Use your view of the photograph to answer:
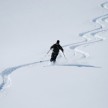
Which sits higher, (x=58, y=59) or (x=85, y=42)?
(x=85, y=42)

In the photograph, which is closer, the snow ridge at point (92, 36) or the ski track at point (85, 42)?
the ski track at point (85, 42)

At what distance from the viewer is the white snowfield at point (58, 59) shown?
11406mm

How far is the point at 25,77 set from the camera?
14.2m

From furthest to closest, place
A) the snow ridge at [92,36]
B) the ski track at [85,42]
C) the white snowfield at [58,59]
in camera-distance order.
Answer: the snow ridge at [92,36] < the ski track at [85,42] < the white snowfield at [58,59]

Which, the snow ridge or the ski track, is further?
the snow ridge

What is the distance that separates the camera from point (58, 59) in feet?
56.3

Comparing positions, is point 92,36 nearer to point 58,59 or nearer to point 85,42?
point 85,42

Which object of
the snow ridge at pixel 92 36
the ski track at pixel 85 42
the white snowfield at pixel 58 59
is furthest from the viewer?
the snow ridge at pixel 92 36

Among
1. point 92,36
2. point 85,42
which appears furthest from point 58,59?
point 92,36

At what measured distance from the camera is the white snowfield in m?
11.4

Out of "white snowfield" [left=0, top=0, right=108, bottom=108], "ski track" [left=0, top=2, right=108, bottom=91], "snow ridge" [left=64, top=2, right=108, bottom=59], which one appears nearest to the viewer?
"white snowfield" [left=0, top=0, right=108, bottom=108]

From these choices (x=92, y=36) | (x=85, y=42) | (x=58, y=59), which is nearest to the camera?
(x=58, y=59)

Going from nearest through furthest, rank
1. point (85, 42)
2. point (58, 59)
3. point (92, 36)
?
A: point (58, 59)
point (85, 42)
point (92, 36)

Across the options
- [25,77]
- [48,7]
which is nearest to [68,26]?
[48,7]
